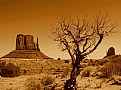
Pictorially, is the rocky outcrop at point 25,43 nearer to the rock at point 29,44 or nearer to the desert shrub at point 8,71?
the rock at point 29,44

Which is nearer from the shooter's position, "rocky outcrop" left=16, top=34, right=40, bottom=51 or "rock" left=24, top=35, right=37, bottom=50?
"rocky outcrop" left=16, top=34, right=40, bottom=51

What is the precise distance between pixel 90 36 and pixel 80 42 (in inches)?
32.1

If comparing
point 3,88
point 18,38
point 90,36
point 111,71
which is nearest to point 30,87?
point 3,88

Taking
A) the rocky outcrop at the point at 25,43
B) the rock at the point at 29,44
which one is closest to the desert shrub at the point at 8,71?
the rocky outcrop at the point at 25,43

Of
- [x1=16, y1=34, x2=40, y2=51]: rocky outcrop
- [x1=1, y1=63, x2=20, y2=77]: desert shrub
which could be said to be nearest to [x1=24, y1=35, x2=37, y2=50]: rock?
[x1=16, y1=34, x2=40, y2=51]: rocky outcrop

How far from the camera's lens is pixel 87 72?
2825 centimetres

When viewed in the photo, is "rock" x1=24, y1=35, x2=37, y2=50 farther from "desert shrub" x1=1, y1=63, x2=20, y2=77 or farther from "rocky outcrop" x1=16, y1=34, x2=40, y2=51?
"desert shrub" x1=1, y1=63, x2=20, y2=77

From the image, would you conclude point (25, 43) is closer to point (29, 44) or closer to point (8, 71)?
point (29, 44)

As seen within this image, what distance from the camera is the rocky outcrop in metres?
124

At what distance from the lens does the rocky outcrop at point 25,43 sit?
124125mm

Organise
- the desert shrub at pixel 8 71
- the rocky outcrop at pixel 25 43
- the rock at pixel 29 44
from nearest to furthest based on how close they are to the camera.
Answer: the desert shrub at pixel 8 71, the rocky outcrop at pixel 25 43, the rock at pixel 29 44

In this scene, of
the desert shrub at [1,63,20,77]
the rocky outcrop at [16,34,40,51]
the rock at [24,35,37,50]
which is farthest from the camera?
the rock at [24,35,37,50]

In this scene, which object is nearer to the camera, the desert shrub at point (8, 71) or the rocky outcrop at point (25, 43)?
the desert shrub at point (8, 71)

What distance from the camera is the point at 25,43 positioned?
412 feet
